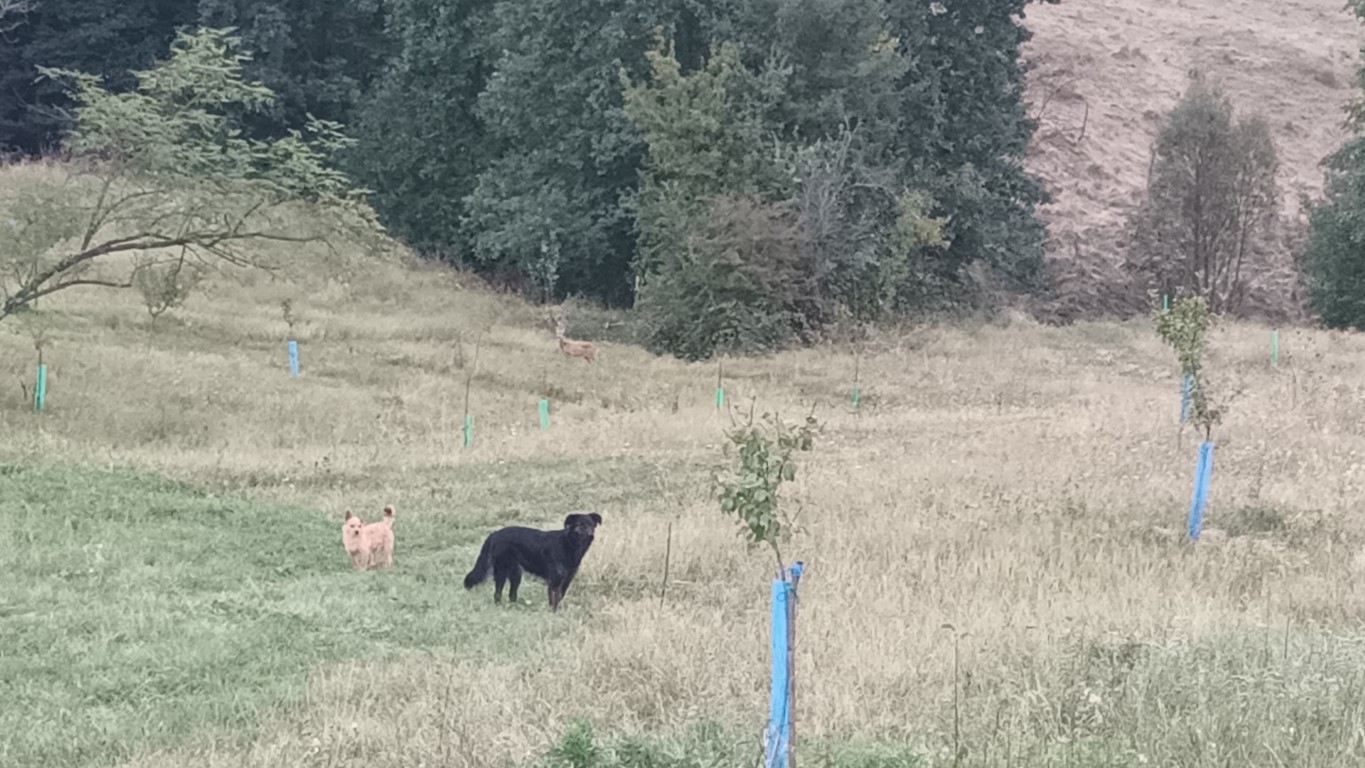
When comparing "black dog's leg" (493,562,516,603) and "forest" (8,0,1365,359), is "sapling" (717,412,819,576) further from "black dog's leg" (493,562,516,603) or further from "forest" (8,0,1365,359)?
"forest" (8,0,1365,359)

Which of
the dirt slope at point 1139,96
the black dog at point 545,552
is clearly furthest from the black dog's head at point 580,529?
the dirt slope at point 1139,96

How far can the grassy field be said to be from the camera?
5.78 metres

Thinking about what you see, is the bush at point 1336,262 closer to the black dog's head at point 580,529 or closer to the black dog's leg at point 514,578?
the black dog's head at point 580,529

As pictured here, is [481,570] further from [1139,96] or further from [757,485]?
[1139,96]

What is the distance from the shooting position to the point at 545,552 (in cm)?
923

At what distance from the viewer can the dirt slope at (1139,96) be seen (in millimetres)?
47438

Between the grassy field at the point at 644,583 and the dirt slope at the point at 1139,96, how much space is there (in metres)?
24.9

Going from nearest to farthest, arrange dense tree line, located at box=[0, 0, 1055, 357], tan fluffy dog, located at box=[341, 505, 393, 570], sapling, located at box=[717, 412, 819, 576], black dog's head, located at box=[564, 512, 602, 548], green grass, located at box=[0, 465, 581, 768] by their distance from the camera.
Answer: sapling, located at box=[717, 412, 819, 576] < green grass, located at box=[0, 465, 581, 768] < black dog's head, located at box=[564, 512, 602, 548] < tan fluffy dog, located at box=[341, 505, 393, 570] < dense tree line, located at box=[0, 0, 1055, 357]

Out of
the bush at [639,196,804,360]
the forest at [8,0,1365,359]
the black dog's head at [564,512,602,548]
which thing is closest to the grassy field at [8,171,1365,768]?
the black dog's head at [564,512,602,548]

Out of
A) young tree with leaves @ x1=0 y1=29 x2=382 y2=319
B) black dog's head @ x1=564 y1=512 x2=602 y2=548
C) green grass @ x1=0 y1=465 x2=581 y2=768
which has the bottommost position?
green grass @ x1=0 y1=465 x2=581 y2=768

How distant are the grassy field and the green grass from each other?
38mm

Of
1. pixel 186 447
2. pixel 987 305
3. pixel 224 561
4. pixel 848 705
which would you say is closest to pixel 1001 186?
pixel 987 305

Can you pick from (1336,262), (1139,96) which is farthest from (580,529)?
(1139,96)

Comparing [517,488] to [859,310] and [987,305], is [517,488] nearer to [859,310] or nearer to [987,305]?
[859,310]
